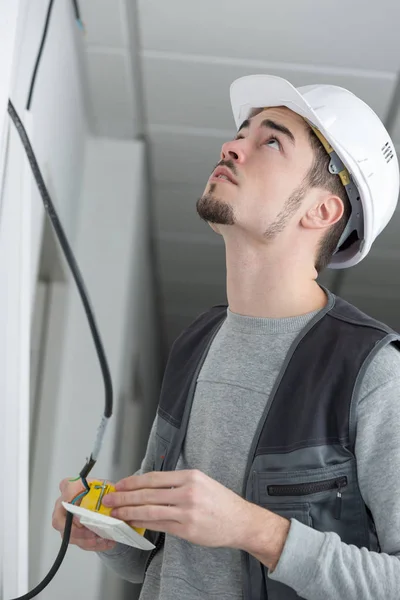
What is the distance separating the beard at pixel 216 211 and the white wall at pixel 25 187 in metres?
0.34

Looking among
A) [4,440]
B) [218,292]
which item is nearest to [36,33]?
[4,440]

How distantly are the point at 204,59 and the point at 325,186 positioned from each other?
1.30 m

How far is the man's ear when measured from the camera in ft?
4.87

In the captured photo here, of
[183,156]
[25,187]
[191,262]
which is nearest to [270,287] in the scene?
[25,187]

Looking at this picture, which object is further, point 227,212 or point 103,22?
point 103,22

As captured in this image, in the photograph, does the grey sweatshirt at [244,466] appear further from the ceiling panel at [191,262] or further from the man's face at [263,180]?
the ceiling panel at [191,262]

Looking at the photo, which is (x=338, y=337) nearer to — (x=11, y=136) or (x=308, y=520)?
(x=308, y=520)

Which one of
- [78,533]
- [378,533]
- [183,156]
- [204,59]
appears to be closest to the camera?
[378,533]

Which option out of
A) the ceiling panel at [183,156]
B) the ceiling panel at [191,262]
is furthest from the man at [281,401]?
the ceiling panel at [191,262]

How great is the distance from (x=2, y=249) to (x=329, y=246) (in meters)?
0.68

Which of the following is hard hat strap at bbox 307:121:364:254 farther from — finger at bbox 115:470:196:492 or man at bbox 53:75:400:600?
finger at bbox 115:470:196:492

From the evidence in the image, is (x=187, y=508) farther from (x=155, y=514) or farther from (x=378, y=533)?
(x=378, y=533)

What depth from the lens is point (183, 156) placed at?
3242 millimetres

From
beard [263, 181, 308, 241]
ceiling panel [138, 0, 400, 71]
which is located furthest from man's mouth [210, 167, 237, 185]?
ceiling panel [138, 0, 400, 71]
